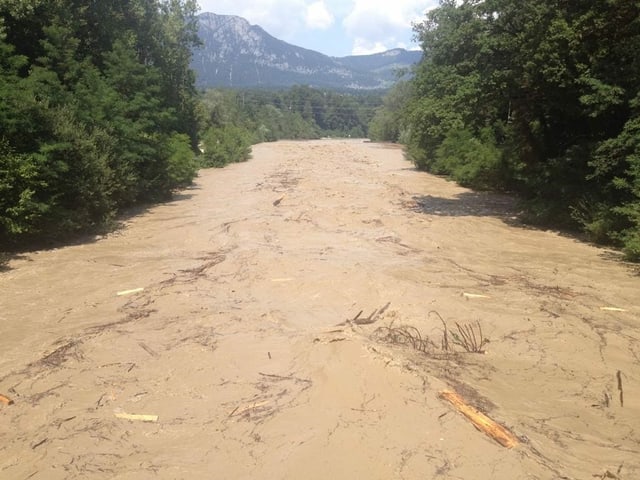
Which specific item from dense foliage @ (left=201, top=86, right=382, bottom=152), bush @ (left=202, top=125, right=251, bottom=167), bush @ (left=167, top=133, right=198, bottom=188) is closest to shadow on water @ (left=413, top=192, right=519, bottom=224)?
bush @ (left=167, top=133, right=198, bottom=188)

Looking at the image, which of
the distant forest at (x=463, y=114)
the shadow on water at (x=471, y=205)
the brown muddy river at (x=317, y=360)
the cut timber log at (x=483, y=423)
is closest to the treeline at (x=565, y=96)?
the distant forest at (x=463, y=114)

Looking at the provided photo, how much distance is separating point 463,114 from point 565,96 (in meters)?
3.41

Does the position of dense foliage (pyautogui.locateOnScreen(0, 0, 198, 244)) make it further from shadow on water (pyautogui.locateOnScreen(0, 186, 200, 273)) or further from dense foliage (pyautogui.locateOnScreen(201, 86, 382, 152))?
dense foliage (pyautogui.locateOnScreen(201, 86, 382, 152))

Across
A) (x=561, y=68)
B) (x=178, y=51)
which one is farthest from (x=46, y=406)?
(x=178, y=51)

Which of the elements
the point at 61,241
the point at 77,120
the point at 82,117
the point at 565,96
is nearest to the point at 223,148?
the point at 82,117

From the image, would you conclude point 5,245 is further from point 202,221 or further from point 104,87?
point 104,87

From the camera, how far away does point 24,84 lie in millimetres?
12031

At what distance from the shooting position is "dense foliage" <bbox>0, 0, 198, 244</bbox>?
37.2ft

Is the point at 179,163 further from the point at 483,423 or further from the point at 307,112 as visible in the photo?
the point at 307,112

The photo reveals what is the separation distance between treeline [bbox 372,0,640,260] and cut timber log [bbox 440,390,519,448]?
7.49m

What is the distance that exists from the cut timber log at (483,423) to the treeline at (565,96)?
7.49 meters

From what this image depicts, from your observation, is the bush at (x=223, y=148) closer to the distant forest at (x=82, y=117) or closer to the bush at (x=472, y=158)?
the distant forest at (x=82, y=117)

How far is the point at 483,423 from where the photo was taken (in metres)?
4.56

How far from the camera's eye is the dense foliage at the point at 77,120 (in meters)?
11.3
